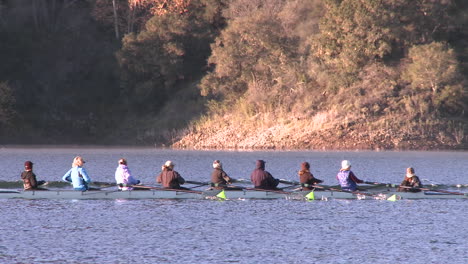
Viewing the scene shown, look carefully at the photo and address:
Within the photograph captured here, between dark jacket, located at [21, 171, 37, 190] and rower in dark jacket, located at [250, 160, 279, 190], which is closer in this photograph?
dark jacket, located at [21, 171, 37, 190]

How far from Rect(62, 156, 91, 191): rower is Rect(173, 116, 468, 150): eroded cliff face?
34.9 metres

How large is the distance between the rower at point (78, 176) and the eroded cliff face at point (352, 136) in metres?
34.9

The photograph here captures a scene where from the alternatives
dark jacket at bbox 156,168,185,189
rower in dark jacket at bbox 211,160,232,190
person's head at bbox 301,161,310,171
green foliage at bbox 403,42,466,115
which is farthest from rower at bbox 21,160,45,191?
green foliage at bbox 403,42,466,115

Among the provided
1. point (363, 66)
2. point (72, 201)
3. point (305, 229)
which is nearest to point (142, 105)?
point (363, 66)

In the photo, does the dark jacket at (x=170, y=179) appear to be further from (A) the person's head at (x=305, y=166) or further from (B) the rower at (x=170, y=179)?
(A) the person's head at (x=305, y=166)

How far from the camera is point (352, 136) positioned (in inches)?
2586

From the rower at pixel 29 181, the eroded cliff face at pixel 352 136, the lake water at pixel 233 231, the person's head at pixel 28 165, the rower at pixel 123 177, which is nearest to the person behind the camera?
the lake water at pixel 233 231

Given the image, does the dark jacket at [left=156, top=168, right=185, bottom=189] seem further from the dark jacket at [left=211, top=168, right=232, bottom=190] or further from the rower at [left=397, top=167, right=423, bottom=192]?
the rower at [left=397, top=167, right=423, bottom=192]

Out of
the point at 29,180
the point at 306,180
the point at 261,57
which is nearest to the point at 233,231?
the point at 306,180

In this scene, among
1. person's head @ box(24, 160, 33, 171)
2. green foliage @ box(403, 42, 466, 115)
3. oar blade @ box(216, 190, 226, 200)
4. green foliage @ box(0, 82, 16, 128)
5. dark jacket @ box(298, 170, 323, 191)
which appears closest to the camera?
person's head @ box(24, 160, 33, 171)

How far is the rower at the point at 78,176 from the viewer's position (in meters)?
33.0

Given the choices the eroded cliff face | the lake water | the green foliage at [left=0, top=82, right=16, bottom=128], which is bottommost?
the lake water

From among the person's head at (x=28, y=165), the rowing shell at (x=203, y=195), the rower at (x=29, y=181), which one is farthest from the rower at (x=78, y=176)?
the person's head at (x=28, y=165)

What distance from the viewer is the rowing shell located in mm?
33000
